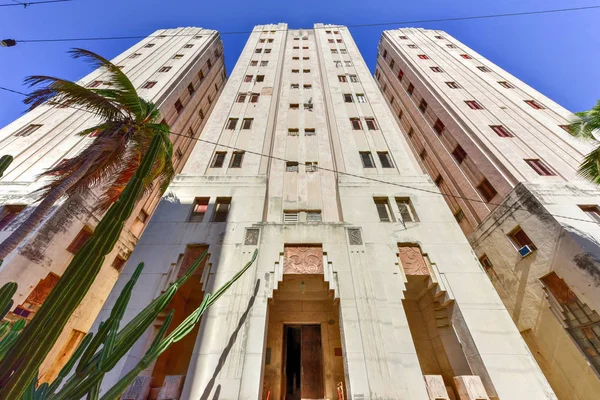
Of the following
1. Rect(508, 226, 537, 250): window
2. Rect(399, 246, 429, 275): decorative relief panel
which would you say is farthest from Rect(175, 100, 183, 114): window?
Rect(508, 226, 537, 250): window

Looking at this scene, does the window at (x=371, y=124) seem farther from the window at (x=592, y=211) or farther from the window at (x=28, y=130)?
the window at (x=28, y=130)

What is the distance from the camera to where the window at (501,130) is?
49.8 feet

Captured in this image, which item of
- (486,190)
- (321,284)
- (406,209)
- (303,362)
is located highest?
(486,190)

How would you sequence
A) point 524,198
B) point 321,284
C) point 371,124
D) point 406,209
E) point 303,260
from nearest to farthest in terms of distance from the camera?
point 303,260, point 321,284, point 524,198, point 406,209, point 371,124

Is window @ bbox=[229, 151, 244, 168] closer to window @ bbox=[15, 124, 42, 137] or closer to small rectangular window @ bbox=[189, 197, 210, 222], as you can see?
small rectangular window @ bbox=[189, 197, 210, 222]

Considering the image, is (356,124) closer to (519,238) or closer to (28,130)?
(519,238)

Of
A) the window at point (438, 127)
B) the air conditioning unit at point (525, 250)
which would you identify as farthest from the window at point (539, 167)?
the window at point (438, 127)

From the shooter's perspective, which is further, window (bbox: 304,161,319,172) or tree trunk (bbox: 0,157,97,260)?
window (bbox: 304,161,319,172)

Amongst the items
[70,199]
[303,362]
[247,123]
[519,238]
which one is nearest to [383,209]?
[519,238]

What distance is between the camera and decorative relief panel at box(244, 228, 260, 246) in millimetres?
10266

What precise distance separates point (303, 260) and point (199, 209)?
6.03m

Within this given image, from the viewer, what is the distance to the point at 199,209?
12211 millimetres

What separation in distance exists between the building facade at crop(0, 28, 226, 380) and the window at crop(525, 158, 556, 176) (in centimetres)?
2009

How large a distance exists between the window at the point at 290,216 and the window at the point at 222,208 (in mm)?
2769
